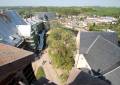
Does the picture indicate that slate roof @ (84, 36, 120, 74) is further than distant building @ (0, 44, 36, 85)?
Yes

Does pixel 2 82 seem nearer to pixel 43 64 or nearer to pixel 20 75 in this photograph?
pixel 20 75

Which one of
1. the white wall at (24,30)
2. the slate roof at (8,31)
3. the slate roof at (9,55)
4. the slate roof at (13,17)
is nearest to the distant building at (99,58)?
the slate roof at (8,31)

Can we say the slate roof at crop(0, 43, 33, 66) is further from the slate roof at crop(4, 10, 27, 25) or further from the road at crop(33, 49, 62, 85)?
the slate roof at crop(4, 10, 27, 25)

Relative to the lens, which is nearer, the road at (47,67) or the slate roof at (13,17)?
the road at (47,67)

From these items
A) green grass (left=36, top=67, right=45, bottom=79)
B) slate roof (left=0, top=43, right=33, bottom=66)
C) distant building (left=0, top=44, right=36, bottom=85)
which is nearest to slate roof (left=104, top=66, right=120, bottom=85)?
green grass (left=36, top=67, right=45, bottom=79)

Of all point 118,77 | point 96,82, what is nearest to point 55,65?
point 118,77

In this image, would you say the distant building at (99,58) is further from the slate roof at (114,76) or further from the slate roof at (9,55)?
the slate roof at (9,55)

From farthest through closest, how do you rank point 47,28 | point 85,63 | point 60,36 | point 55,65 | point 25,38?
1. point 47,28
2. point 60,36
3. point 25,38
4. point 55,65
5. point 85,63

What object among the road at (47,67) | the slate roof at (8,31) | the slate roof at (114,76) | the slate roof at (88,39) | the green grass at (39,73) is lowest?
the road at (47,67)
